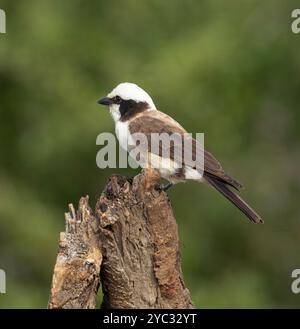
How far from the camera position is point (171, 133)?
866 cm

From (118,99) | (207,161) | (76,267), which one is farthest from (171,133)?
(76,267)

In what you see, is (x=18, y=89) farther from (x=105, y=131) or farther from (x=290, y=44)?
(x=290, y=44)

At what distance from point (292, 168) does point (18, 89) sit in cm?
390

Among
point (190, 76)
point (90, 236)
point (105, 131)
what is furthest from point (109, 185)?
point (190, 76)

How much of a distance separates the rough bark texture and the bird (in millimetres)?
469

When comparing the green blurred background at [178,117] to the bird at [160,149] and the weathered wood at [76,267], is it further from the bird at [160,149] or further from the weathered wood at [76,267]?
the weathered wood at [76,267]

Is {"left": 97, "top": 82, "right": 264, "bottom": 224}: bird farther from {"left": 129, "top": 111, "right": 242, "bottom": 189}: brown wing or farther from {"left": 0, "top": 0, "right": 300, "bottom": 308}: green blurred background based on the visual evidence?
{"left": 0, "top": 0, "right": 300, "bottom": 308}: green blurred background

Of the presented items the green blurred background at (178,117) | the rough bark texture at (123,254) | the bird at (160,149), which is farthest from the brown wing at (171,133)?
the green blurred background at (178,117)

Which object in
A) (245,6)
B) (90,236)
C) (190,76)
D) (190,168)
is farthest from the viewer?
(245,6)

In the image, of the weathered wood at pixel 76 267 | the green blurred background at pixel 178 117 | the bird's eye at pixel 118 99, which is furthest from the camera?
the green blurred background at pixel 178 117

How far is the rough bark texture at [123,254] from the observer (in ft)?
22.9

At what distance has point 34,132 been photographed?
15.3 meters

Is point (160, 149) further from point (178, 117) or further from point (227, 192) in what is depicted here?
point (178, 117)

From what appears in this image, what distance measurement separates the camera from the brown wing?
27.6 feet
